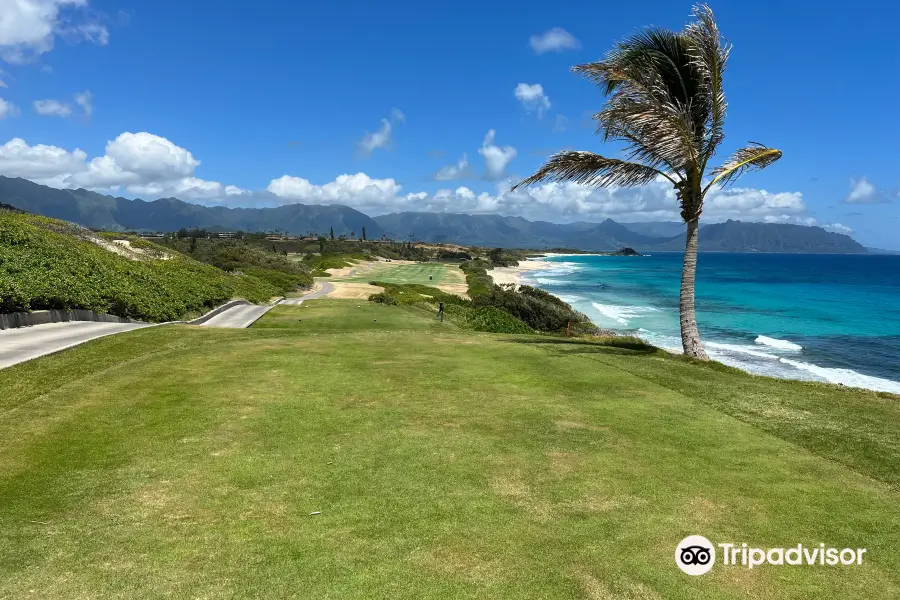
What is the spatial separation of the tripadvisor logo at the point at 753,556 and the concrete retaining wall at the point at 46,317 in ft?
59.0

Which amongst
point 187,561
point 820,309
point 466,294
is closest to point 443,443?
point 187,561

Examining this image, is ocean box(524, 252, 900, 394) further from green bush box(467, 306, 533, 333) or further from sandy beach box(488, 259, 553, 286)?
sandy beach box(488, 259, 553, 286)

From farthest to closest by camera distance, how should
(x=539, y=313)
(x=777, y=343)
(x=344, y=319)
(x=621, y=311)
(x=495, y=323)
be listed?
(x=621, y=311) → (x=539, y=313) → (x=777, y=343) → (x=495, y=323) → (x=344, y=319)

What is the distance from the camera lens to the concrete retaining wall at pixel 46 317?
49.5ft

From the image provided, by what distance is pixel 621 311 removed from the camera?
5612 cm

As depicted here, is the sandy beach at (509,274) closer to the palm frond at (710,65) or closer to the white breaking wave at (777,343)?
the white breaking wave at (777,343)

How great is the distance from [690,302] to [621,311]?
43.8 meters

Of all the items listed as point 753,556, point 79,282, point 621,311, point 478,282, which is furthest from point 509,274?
point 753,556

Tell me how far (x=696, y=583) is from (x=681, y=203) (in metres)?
12.3

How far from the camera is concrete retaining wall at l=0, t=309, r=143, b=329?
15.1m


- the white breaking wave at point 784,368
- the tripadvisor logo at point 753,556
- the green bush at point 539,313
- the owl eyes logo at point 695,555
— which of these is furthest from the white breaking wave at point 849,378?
the owl eyes logo at point 695,555

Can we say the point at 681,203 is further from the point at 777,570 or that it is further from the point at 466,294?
the point at 466,294

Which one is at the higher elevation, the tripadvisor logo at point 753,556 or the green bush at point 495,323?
the tripadvisor logo at point 753,556

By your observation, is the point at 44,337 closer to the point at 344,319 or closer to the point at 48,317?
the point at 48,317
